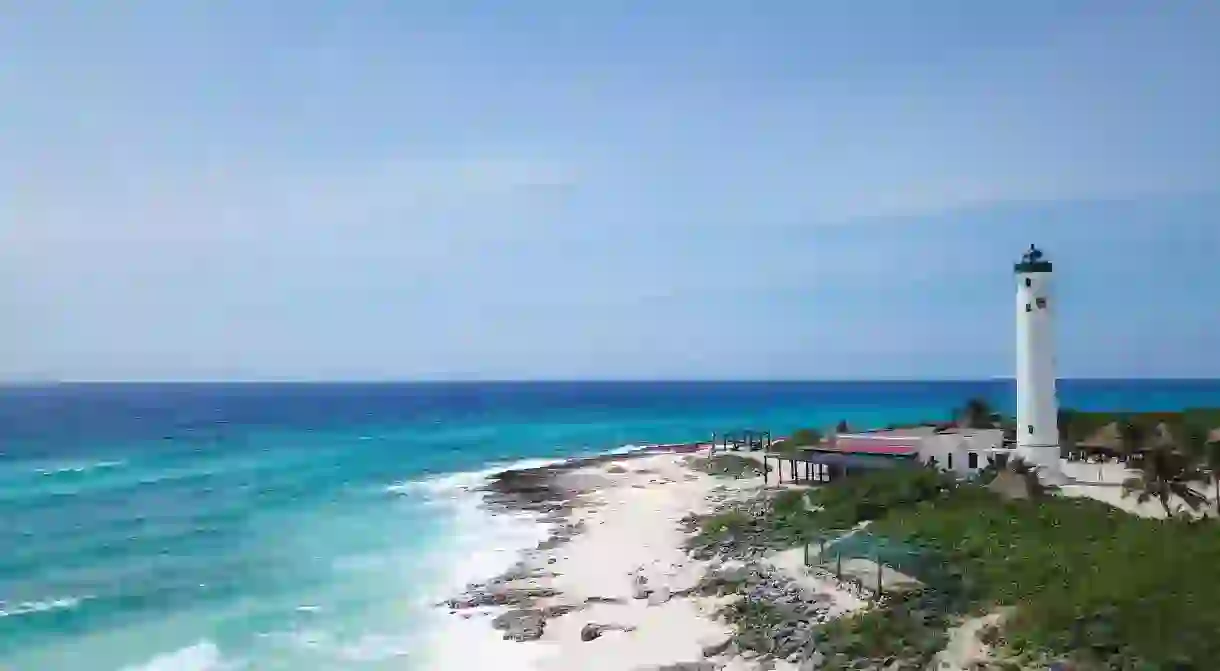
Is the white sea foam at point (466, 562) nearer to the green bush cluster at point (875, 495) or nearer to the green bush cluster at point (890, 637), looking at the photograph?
the green bush cluster at point (890, 637)

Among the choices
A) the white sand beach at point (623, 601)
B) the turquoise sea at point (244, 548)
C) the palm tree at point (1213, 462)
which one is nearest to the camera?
the white sand beach at point (623, 601)

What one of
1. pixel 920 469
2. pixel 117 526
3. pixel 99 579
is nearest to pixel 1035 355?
pixel 920 469

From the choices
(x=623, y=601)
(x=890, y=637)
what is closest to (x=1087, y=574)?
(x=890, y=637)

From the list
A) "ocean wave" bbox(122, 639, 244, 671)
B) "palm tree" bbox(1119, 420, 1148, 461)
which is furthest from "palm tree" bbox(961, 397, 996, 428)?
"ocean wave" bbox(122, 639, 244, 671)

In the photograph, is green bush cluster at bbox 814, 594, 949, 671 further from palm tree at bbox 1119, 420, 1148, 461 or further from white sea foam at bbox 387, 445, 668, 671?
palm tree at bbox 1119, 420, 1148, 461

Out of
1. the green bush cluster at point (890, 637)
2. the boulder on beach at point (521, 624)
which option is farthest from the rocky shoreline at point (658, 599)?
the green bush cluster at point (890, 637)

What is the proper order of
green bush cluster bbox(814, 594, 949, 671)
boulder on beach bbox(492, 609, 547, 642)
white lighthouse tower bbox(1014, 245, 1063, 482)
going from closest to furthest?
green bush cluster bbox(814, 594, 949, 671) < boulder on beach bbox(492, 609, 547, 642) < white lighthouse tower bbox(1014, 245, 1063, 482)

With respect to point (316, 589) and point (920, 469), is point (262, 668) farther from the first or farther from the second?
point (920, 469)

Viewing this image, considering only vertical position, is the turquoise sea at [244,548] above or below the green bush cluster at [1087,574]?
below
